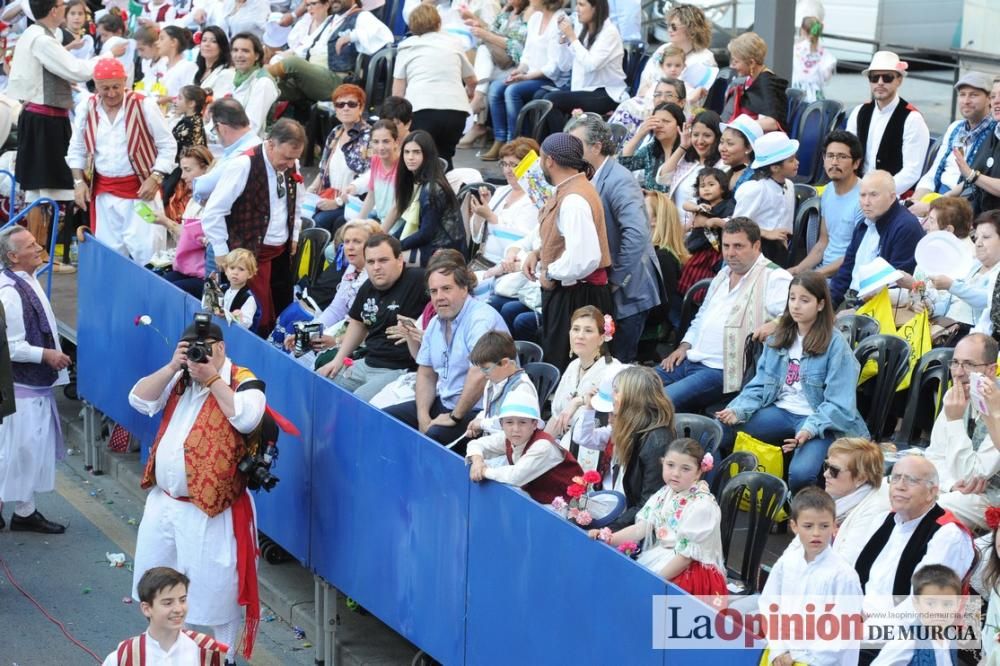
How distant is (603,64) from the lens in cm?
1384

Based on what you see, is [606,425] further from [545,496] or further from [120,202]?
[120,202]

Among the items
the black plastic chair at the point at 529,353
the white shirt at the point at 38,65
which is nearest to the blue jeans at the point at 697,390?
the black plastic chair at the point at 529,353

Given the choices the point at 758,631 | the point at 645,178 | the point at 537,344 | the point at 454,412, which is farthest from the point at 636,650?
the point at 645,178

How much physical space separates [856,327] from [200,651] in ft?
13.1

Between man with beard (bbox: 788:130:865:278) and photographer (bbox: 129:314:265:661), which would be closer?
photographer (bbox: 129:314:265:661)

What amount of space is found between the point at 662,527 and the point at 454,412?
6.78 ft

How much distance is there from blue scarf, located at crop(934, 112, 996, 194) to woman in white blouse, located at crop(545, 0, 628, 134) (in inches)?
150

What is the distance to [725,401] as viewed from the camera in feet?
29.7

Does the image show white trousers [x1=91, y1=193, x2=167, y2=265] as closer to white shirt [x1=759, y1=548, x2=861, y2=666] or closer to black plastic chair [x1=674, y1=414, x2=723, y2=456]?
black plastic chair [x1=674, y1=414, x2=723, y2=456]

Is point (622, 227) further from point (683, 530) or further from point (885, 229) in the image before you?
point (683, 530)

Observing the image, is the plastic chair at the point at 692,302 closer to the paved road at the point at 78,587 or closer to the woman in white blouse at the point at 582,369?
the woman in white blouse at the point at 582,369

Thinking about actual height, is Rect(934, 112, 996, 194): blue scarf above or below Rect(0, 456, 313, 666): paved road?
above

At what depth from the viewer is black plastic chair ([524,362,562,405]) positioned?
8930 mm

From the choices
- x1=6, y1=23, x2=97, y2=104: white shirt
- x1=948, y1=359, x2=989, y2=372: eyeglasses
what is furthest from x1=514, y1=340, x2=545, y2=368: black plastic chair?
x1=6, y1=23, x2=97, y2=104: white shirt
